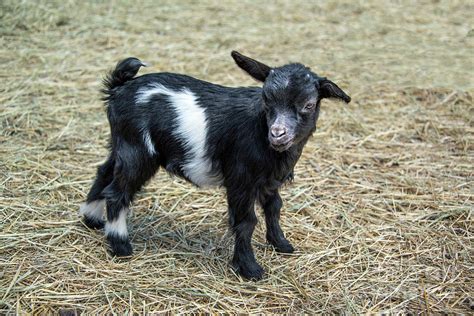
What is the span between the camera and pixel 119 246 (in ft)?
13.9

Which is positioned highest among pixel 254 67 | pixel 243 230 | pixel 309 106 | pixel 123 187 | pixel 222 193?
pixel 254 67

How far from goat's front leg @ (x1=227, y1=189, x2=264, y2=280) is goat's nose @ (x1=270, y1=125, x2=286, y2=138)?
1.99 feet

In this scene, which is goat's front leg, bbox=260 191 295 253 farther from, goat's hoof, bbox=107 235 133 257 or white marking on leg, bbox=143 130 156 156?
goat's hoof, bbox=107 235 133 257

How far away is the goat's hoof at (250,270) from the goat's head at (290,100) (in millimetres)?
911

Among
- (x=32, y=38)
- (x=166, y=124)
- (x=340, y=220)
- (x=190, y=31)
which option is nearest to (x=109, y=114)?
(x=166, y=124)

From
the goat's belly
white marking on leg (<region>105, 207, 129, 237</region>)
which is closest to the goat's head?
the goat's belly

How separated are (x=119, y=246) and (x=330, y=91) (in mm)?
1825

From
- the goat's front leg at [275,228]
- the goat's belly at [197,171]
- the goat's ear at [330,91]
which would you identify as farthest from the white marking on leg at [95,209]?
the goat's ear at [330,91]

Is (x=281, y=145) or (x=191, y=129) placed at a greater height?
(x=281, y=145)

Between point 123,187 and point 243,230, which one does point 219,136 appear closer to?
point 243,230

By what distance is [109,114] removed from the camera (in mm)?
4258

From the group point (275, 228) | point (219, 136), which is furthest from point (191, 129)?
point (275, 228)

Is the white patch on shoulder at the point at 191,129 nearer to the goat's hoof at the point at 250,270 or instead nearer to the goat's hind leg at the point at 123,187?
the goat's hind leg at the point at 123,187

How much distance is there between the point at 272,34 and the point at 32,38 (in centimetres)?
355
